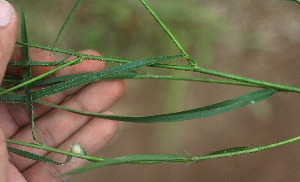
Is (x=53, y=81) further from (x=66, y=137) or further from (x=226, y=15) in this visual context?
(x=226, y=15)

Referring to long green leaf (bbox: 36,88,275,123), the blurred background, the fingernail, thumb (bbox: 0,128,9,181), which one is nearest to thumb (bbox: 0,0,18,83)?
the fingernail

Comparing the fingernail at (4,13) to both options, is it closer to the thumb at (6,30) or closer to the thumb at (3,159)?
the thumb at (6,30)

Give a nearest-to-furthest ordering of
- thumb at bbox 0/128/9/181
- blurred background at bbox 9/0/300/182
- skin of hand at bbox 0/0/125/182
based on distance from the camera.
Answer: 1. thumb at bbox 0/128/9/181
2. skin of hand at bbox 0/0/125/182
3. blurred background at bbox 9/0/300/182

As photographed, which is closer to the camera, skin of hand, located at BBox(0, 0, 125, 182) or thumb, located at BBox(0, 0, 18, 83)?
thumb, located at BBox(0, 0, 18, 83)

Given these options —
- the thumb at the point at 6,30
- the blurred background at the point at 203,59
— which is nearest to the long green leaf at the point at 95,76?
the thumb at the point at 6,30

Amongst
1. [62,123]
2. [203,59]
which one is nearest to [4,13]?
[62,123]

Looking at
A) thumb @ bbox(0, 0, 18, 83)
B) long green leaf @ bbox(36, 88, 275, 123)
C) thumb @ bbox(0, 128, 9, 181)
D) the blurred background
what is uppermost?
the blurred background

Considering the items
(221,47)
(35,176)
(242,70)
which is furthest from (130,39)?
(35,176)

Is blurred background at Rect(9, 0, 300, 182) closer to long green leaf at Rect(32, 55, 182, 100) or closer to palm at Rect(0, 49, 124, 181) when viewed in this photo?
palm at Rect(0, 49, 124, 181)

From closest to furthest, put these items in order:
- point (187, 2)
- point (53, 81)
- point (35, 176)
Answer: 1. point (53, 81)
2. point (35, 176)
3. point (187, 2)
